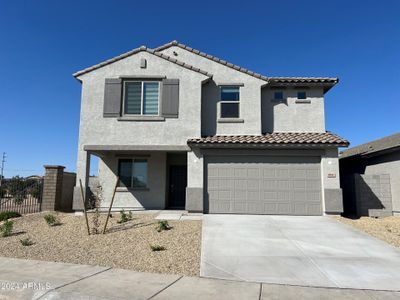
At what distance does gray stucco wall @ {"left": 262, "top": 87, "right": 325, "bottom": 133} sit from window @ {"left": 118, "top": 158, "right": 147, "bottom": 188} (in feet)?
21.4

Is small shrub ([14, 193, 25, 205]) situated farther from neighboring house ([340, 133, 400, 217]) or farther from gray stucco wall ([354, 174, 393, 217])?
gray stucco wall ([354, 174, 393, 217])

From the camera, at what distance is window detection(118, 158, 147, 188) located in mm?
16188

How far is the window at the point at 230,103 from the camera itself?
15.5 meters

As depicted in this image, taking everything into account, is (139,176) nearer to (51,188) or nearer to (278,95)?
(51,188)

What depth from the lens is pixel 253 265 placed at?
7.12 meters

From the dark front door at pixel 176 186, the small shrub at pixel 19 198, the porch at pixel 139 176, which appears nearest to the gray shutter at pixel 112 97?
the porch at pixel 139 176

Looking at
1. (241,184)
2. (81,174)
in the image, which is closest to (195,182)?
(241,184)

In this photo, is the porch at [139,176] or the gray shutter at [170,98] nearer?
the gray shutter at [170,98]

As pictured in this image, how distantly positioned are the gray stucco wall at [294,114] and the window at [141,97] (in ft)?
18.4

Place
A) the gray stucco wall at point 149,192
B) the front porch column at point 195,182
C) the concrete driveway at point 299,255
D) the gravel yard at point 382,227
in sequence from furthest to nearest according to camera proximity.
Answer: the gray stucco wall at point 149,192 < the front porch column at point 195,182 < the gravel yard at point 382,227 < the concrete driveway at point 299,255

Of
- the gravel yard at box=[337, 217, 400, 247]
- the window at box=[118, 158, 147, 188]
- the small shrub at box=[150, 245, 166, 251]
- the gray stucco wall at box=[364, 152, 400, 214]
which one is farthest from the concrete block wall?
the gray stucco wall at box=[364, 152, 400, 214]

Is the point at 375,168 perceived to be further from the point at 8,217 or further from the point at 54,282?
the point at 8,217

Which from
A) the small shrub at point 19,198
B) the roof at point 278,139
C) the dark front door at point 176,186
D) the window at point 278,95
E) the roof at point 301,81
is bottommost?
the small shrub at point 19,198

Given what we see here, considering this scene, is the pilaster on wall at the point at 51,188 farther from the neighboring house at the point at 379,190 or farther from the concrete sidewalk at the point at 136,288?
the neighboring house at the point at 379,190
